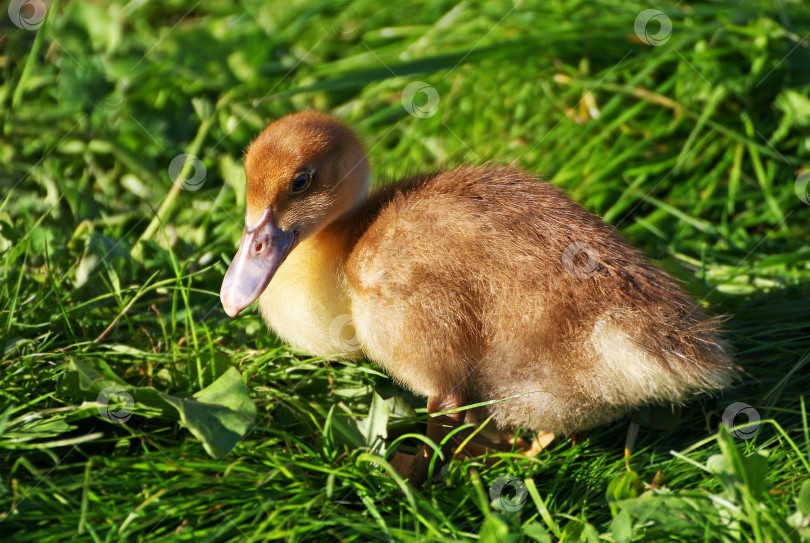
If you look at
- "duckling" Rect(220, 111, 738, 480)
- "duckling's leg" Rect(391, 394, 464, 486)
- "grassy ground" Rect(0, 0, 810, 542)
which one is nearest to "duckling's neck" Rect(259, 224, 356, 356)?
"duckling" Rect(220, 111, 738, 480)

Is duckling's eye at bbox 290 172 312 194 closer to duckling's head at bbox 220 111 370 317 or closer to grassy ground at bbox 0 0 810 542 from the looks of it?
duckling's head at bbox 220 111 370 317

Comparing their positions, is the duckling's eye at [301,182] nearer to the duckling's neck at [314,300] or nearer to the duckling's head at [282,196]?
the duckling's head at [282,196]

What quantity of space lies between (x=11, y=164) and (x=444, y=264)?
2.20 m

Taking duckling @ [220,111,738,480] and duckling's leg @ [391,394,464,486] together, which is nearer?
duckling @ [220,111,738,480]

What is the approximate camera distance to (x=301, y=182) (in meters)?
2.17

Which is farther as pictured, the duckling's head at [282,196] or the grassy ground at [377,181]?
the duckling's head at [282,196]

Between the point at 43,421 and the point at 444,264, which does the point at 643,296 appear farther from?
the point at 43,421

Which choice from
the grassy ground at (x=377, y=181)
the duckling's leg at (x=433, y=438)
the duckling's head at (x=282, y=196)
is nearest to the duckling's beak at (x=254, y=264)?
the duckling's head at (x=282, y=196)

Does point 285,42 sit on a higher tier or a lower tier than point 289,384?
higher

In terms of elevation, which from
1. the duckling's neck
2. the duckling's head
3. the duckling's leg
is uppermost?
the duckling's head

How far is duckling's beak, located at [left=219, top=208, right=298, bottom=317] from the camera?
2105 mm

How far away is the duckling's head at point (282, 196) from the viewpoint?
2.11 meters

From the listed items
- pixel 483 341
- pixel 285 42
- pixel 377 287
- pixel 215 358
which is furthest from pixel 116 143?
pixel 483 341

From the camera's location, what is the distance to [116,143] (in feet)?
10.8
